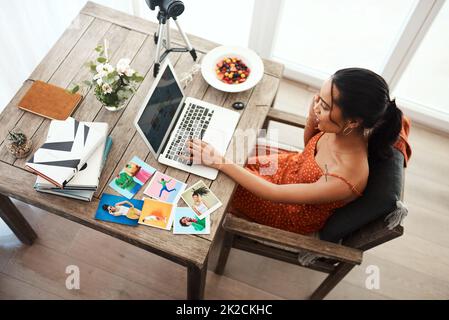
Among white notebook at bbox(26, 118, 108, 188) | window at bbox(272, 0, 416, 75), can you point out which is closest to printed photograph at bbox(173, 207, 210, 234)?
white notebook at bbox(26, 118, 108, 188)

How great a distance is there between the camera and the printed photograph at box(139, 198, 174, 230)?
4.61 ft

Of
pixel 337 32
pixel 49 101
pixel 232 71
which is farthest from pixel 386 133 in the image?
pixel 337 32

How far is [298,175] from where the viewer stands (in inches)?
63.9

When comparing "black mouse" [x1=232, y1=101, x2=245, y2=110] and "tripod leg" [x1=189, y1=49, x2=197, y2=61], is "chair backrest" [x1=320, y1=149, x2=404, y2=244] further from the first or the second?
"tripod leg" [x1=189, y1=49, x2=197, y2=61]

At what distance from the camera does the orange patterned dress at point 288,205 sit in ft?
5.19

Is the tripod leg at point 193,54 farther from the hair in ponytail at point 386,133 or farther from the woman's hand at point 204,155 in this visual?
the hair in ponytail at point 386,133

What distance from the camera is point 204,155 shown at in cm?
152

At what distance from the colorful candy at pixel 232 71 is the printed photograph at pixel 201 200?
1.68ft

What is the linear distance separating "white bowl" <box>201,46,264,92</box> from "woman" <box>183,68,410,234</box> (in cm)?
31

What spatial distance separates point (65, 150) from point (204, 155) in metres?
0.51

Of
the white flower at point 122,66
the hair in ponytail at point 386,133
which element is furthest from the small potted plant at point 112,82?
the hair in ponytail at point 386,133
